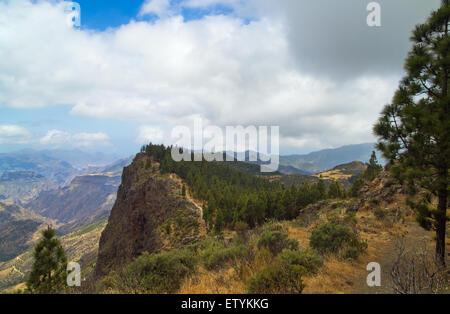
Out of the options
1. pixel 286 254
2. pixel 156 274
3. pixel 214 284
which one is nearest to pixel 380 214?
pixel 286 254

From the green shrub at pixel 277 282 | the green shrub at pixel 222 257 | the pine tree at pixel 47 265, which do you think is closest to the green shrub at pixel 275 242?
the green shrub at pixel 222 257

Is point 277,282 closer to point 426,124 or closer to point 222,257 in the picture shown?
point 222,257

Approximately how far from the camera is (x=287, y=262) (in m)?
6.38

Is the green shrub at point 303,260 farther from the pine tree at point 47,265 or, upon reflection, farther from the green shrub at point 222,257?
the pine tree at point 47,265

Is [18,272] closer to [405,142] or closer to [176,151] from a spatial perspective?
[176,151]

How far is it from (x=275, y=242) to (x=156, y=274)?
16.9 ft

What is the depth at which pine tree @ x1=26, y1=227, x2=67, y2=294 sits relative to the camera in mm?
15072

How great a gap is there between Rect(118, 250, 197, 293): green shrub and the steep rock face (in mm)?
39054

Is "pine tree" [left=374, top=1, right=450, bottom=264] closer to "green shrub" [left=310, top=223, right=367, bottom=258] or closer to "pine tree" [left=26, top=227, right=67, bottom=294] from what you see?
"green shrub" [left=310, top=223, right=367, bottom=258]

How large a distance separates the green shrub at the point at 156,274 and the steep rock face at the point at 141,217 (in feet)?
128

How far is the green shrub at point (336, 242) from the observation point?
8458mm

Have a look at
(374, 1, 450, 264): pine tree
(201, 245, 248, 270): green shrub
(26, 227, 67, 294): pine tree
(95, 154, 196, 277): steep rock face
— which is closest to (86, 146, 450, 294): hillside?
(201, 245, 248, 270): green shrub
